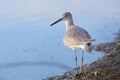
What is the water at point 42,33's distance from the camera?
15.5 m

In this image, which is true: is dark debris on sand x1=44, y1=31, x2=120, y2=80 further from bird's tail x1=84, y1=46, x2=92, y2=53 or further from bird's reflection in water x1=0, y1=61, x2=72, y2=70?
bird's reflection in water x1=0, y1=61, x2=72, y2=70

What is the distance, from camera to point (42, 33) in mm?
18047

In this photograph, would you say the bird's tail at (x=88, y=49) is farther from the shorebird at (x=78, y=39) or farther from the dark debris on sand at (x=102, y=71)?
the dark debris on sand at (x=102, y=71)

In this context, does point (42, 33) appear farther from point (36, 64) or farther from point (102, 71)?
point (102, 71)

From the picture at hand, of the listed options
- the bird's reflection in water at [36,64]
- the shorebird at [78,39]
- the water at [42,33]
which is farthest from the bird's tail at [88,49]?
the bird's reflection in water at [36,64]

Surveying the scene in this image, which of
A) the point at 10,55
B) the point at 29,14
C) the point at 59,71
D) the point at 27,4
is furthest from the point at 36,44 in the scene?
the point at 27,4

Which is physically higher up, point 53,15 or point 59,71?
point 53,15

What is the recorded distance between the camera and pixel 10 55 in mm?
16422

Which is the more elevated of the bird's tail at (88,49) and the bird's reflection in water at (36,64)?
the bird's tail at (88,49)

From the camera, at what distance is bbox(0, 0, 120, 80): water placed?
15.5 metres

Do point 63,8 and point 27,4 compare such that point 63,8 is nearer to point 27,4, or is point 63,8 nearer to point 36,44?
point 27,4

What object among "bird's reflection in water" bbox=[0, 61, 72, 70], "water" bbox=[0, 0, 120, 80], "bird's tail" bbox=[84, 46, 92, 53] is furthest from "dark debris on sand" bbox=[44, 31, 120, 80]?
"water" bbox=[0, 0, 120, 80]

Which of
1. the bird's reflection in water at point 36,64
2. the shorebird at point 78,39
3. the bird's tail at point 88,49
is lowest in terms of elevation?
the bird's reflection in water at point 36,64

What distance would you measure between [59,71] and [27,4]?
707cm
